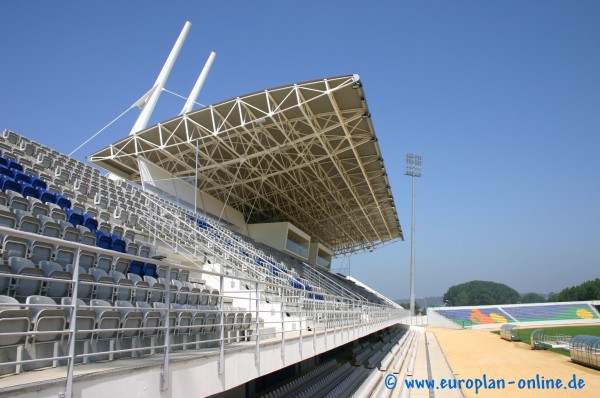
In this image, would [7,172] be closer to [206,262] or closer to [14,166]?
[14,166]

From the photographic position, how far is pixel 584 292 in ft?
332

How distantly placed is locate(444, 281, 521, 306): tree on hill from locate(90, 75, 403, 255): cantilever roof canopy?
155607 millimetres

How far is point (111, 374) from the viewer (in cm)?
323

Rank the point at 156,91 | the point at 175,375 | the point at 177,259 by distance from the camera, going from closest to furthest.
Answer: the point at 175,375 → the point at 177,259 → the point at 156,91

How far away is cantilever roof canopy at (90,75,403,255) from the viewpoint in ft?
65.8

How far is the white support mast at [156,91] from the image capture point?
90.3 feet

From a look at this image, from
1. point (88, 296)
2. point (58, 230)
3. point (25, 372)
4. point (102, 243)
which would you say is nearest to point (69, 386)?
point (25, 372)

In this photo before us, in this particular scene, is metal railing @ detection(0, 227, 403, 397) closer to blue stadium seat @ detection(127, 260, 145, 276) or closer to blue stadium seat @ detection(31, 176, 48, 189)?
blue stadium seat @ detection(127, 260, 145, 276)

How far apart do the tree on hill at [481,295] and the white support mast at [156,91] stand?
165522 millimetres

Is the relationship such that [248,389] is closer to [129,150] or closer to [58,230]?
[58,230]

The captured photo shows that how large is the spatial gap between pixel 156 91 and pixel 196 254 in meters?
18.6

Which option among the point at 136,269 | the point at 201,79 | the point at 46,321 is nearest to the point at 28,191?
the point at 136,269

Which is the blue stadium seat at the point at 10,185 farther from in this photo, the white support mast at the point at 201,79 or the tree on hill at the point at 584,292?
the tree on hill at the point at 584,292

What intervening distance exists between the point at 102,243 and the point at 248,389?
4330 millimetres
